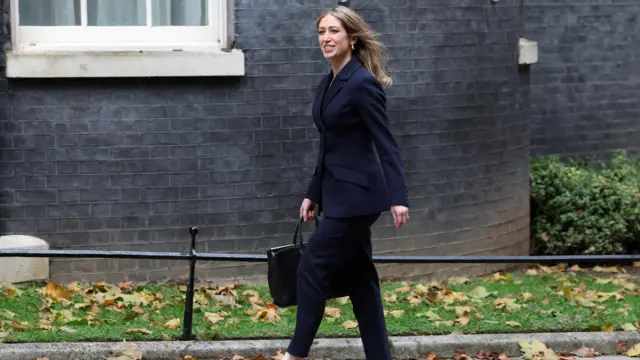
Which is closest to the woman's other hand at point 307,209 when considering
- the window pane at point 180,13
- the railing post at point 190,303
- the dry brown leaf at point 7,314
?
the railing post at point 190,303

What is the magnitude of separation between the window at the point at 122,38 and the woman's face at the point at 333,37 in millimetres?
3449

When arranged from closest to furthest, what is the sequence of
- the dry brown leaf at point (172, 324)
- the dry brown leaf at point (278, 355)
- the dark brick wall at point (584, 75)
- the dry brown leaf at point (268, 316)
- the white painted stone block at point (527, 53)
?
the dry brown leaf at point (278, 355) → the dry brown leaf at point (172, 324) → the dry brown leaf at point (268, 316) → the white painted stone block at point (527, 53) → the dark brick wall at point (584, 75)

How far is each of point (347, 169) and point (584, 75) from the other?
8744 mm

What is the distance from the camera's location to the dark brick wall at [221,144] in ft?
31.2

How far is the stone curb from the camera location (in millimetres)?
7055

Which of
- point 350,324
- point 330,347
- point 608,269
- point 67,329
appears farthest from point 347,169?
point 608,269

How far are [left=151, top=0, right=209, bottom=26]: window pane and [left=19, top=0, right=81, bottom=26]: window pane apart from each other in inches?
24.4

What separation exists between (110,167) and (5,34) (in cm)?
128

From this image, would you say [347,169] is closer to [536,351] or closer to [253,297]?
[536,351]

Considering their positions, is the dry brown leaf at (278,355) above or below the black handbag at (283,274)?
below

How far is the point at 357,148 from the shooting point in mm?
6234

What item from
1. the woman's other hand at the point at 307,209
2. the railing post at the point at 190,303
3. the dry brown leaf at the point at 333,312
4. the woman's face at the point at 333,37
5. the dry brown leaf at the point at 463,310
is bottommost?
the dry brown leaf at the point at 463,310

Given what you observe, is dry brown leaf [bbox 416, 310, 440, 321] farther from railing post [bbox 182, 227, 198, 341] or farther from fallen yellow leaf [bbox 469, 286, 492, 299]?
railing post [bbox 182, 227, 198, 341]

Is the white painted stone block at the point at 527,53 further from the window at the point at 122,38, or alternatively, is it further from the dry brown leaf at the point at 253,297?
the dry brown leaf at the point at 253,297
